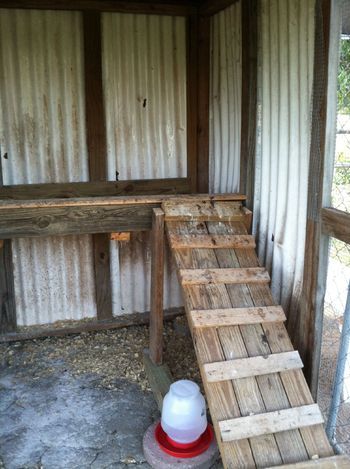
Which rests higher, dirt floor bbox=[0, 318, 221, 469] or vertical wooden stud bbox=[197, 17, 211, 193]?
vertical wooden stud bbox=[197, 17, 211, 193]

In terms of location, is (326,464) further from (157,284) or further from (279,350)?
(157,284)

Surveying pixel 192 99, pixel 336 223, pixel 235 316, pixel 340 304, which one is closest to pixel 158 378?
pixel 235 316

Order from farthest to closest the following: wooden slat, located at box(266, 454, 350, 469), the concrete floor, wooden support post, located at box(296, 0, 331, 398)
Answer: the concrete floor < wooden support post, located at box(296, 0, 331, 398) < wooden slat, located at box(266, 454, 350, 469)

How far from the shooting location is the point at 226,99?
3.54 m

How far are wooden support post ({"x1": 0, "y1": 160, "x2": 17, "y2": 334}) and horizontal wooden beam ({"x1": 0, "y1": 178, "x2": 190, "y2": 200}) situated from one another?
42cm

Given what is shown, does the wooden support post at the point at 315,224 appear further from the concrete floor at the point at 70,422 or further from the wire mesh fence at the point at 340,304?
the concrete floor at the point at 70,422

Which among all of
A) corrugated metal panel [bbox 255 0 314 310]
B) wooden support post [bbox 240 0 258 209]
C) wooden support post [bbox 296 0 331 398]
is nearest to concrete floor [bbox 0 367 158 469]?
wooden support post [bbox 296 0 331 398]

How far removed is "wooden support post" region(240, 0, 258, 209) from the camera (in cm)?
294

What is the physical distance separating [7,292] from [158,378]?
151cm

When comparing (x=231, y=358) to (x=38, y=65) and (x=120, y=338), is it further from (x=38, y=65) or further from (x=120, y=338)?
(x=38, y=65)

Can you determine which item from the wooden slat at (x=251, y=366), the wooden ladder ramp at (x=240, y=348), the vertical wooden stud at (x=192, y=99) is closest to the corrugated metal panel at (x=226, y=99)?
the vertical wooden stud at (x=192, y=99)

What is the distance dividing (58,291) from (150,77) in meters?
1.96

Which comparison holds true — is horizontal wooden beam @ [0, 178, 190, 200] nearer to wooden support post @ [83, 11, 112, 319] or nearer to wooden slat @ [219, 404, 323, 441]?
wooden support post @ [83, 11, 112, 319]

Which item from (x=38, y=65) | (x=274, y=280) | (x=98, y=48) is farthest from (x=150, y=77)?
(x=274, y=280)
